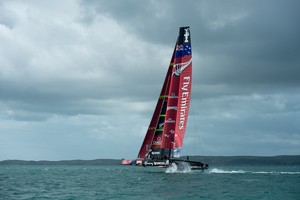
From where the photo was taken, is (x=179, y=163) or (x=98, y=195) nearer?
(x=98, y=195)

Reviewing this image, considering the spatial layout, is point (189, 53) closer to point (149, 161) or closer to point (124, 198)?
point (149, 161)

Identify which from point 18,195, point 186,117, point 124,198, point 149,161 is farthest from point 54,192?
point 186,117

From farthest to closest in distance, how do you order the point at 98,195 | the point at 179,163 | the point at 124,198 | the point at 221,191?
the point at 179,163 → the point at 221,191 → the point at 98,195 → the point at 124,198

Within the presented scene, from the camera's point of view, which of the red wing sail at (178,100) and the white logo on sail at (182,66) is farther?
the white logo on sail at (182,66)

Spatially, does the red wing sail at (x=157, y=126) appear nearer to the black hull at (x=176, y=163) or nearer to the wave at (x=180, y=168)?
the black hull at (x=176, y=163)

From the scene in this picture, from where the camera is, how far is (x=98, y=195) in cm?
3700

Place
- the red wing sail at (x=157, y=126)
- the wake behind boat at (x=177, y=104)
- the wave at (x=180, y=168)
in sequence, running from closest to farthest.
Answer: the wave at (x=180, y=168) < the wake behind boat at (x=177, y=104) < the red wing sail at (x=157, y=126)

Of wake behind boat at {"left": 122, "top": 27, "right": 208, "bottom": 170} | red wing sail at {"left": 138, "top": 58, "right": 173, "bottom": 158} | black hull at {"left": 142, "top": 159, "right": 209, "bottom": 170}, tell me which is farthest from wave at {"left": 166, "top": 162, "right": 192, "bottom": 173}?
red wing sail at {"left": 138, "top": 58, "right": 173, "bottom": 158}

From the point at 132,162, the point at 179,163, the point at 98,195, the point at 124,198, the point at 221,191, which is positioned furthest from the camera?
the point at 132,162

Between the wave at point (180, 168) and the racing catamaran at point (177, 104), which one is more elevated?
the racing catamaran at point (177, 104)

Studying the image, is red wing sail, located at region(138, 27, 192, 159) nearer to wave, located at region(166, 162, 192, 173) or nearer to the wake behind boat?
the wake behind boat

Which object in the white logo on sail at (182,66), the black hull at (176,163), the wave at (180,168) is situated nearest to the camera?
the black hull at (176,163)

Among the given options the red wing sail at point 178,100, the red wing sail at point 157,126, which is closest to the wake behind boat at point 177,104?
the red wing sail at point 178,100

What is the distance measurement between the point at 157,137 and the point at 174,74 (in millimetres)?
9378
